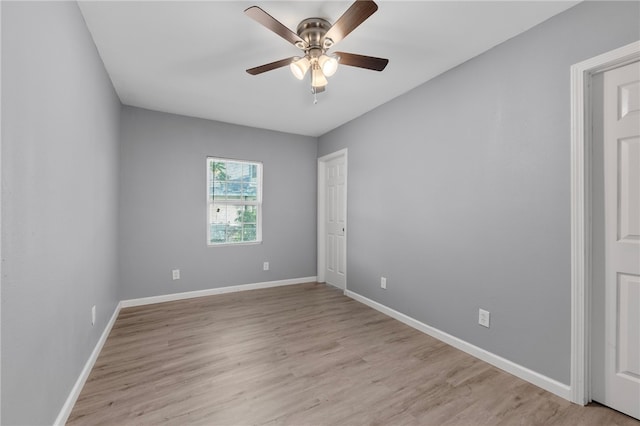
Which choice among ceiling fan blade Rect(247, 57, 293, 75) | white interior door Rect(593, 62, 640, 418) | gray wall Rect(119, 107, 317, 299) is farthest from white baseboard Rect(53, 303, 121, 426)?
white interior door Rect(593, 62, 640, 418)

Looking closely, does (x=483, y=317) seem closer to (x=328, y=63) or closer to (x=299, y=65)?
(x=328, y=63)

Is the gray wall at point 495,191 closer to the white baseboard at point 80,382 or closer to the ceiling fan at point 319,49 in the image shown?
the ceiling fan at point 319,49

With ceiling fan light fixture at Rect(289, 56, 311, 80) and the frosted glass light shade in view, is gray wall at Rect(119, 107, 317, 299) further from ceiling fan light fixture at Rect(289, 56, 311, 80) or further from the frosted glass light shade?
the frosted glass light shade

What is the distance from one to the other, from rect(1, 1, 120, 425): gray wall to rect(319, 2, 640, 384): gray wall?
2.76 m

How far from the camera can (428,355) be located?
232 centimetres

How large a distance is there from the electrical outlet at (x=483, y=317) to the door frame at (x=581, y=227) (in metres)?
0.54

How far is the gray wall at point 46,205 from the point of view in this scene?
105 centimetres

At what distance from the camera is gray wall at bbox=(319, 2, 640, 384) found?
71.1 inches

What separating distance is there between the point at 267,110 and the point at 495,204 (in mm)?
2749

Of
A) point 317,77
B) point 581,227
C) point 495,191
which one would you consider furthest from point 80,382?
point 581,227

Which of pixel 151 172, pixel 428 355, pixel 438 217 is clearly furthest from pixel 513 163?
pixel 151 172

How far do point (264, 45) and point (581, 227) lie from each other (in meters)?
2.52

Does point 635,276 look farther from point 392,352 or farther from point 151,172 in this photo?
point 151,172

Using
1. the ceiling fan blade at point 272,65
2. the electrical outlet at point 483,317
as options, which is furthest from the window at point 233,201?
the electrical outlet at point 483,317
